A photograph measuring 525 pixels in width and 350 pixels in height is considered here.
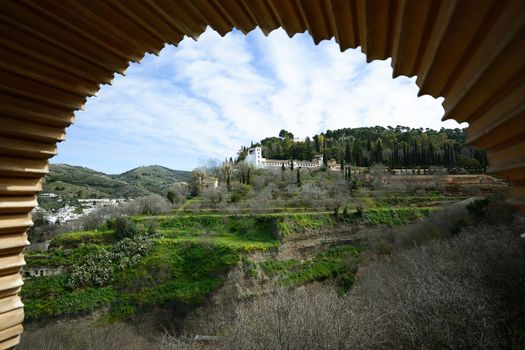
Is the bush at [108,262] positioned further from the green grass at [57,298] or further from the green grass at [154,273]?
the green grass at [57,298]

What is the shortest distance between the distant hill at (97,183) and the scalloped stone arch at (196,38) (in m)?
58.6

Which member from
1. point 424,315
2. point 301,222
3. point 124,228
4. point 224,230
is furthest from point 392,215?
point 424,315

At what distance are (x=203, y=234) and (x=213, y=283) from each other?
22.7 feet

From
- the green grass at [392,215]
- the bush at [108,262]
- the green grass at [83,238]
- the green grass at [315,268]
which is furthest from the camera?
the green grass at [392,215]

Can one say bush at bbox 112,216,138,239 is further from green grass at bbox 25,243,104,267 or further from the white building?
the white building

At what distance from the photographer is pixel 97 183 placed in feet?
314

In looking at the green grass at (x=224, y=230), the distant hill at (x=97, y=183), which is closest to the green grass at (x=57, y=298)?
the green grass at (x=224, y=230)

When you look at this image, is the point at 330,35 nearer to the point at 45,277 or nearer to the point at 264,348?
the point at 264,348

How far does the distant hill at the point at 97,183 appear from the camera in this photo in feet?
261

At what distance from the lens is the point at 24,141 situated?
6.32 feet

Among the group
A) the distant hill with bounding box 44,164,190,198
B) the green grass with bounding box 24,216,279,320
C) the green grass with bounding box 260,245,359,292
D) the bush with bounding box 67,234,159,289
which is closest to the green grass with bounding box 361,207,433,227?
the green grass with bounding box 260,245,359,292

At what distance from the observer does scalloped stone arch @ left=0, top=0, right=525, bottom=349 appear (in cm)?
111

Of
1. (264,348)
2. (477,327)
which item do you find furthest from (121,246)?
(477,327)

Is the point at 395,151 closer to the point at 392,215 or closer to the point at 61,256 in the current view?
the point at 392,215
